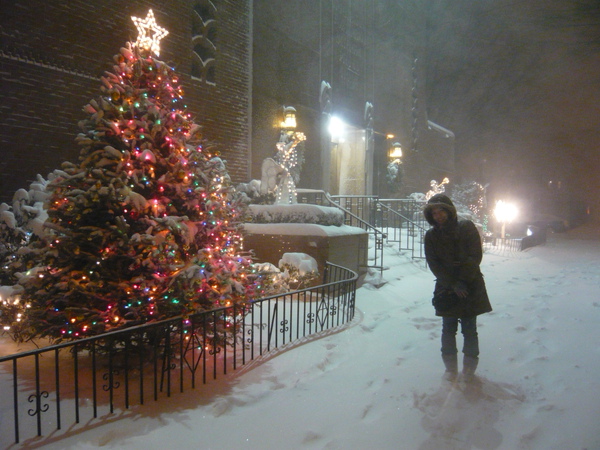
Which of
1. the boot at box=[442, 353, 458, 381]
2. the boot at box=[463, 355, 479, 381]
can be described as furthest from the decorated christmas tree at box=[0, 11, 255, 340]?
the boot at box=[463, 355, 479, 381]

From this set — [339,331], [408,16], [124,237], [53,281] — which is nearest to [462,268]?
[339,331]

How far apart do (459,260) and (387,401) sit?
4.91 feet

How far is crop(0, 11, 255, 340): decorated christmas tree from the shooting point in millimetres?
3896

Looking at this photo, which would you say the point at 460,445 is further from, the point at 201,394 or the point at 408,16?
the point at 408,16

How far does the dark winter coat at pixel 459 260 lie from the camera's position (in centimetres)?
422

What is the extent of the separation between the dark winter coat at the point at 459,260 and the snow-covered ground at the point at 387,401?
2.44ft

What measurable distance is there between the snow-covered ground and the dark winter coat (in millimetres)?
743

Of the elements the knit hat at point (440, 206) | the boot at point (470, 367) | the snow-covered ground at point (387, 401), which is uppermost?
the knit hat at point (440, 206)

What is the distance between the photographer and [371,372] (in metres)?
4.50

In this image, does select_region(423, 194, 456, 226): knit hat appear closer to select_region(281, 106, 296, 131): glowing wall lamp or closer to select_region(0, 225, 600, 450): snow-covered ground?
select_region(0, 225, 600, 450): snow-covered ground

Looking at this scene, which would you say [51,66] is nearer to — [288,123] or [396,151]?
[288,123]

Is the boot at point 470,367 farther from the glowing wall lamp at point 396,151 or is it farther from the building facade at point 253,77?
the glowing wall lamp at point 396,151

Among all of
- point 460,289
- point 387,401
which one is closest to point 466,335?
point 460,289

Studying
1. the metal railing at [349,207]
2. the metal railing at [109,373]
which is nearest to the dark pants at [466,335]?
the metal railing at [109,373]
